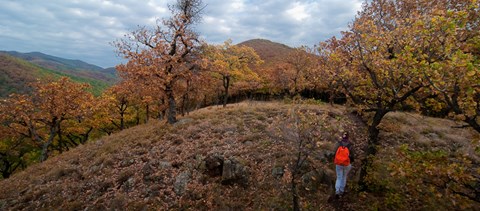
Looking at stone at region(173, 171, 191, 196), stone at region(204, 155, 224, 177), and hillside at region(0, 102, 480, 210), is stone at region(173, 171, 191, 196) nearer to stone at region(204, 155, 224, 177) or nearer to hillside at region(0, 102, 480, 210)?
hillside at region(0, 102, 480, 210)

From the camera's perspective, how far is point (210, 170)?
13516 millimetres

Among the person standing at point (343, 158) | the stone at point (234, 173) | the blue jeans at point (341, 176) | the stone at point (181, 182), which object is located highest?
the person standing at point (343, 158)

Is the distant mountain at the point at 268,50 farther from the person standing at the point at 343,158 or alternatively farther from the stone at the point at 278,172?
the person standing at the point at 343,158

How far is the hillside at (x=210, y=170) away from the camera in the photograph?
1126 centimetres

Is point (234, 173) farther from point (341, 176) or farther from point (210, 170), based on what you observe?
point (341, 176)

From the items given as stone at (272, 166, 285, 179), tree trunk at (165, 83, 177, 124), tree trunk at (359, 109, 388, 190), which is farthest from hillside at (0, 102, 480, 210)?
tree trunk at (165, 83, 177, 124)

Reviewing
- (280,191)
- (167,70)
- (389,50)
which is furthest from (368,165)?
(167,70)

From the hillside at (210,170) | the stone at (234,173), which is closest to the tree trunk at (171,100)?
the hillside at (210,170)

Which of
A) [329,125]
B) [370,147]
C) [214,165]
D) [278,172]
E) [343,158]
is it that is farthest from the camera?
[214,165]

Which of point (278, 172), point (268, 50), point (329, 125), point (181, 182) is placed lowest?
point (181, 182)

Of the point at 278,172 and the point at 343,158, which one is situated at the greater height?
the point at 343,158

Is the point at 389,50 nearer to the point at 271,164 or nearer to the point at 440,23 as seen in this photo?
the point at 440,23

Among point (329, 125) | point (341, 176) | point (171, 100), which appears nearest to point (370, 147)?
point (341, 176)

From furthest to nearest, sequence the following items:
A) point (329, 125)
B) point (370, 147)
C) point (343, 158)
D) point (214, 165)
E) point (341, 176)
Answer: point (214, 165) < point (370, 147) < point (341, 176) < point (343, 158) < point (329, 125)
